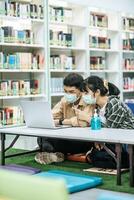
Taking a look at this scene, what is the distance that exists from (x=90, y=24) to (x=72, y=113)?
3.26 metres

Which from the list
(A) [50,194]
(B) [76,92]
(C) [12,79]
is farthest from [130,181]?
(C) [12,79]

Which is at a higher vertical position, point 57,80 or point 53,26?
point 53,26

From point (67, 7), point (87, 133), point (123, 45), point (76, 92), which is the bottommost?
point (87, 133)

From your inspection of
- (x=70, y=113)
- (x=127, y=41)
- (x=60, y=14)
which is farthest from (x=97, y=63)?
(x=70, y=113)

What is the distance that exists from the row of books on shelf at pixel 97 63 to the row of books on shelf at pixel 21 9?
4.80 feet

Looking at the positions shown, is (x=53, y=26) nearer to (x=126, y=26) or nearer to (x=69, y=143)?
(x=126, y=26)

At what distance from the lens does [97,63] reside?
8.34 meters

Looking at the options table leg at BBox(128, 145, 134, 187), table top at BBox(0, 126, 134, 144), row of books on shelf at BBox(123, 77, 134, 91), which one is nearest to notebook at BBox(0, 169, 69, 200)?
table top at BBox(0, 126, 134, 144)

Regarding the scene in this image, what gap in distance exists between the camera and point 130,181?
3.97 metres

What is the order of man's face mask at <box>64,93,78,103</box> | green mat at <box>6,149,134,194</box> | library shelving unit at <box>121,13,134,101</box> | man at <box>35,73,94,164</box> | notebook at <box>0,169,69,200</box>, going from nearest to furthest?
notebook at <box>0,169,69,200</box> → green mat at <box>6,149,134,194</box> → man at <box>35,73,94,164</box> → man's face mask at <box>64,93,78,103</box> → library shelving unit at <box>121,13,134,101</box>

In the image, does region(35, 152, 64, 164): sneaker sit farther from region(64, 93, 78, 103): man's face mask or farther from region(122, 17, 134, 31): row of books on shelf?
region(122, 17, 134, 31): row of books on shelf

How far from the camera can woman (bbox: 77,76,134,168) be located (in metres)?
4.50

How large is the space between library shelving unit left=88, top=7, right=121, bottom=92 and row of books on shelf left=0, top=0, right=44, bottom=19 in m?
1.31

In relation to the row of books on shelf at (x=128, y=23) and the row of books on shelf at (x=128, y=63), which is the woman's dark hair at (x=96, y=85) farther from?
the row of books on shelf at (x=128, y=23)
